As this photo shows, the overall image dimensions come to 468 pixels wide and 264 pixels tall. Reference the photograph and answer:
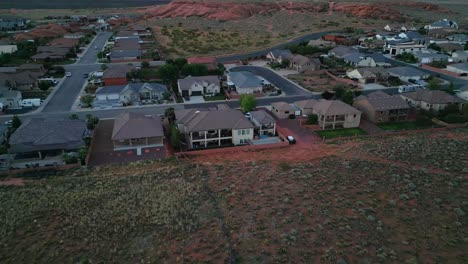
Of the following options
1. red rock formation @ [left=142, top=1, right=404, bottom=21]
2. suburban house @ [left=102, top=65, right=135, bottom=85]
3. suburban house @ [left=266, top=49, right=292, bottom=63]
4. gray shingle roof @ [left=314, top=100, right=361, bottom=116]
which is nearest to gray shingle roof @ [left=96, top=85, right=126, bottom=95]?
suburban house @ [left=102, top=65, right=135, bottom=85]

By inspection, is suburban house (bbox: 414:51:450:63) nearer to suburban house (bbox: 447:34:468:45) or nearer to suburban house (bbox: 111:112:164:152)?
suburban house (bbox: 447:34:468:45)

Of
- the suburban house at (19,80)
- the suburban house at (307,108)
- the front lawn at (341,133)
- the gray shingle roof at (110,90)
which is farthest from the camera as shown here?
the suburban house at (19,80)

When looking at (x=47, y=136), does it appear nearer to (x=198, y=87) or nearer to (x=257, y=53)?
(x=198, y=87)

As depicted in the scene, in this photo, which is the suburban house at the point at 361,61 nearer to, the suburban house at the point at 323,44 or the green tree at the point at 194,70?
the suburban house at the point at 323,44

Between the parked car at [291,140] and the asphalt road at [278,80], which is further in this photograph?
the asphalt road at [278,80]

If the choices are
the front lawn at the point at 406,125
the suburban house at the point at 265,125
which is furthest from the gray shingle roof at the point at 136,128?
the front lawn at the point at 406,125

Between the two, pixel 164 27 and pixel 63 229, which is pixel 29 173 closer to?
pixel 63 229
